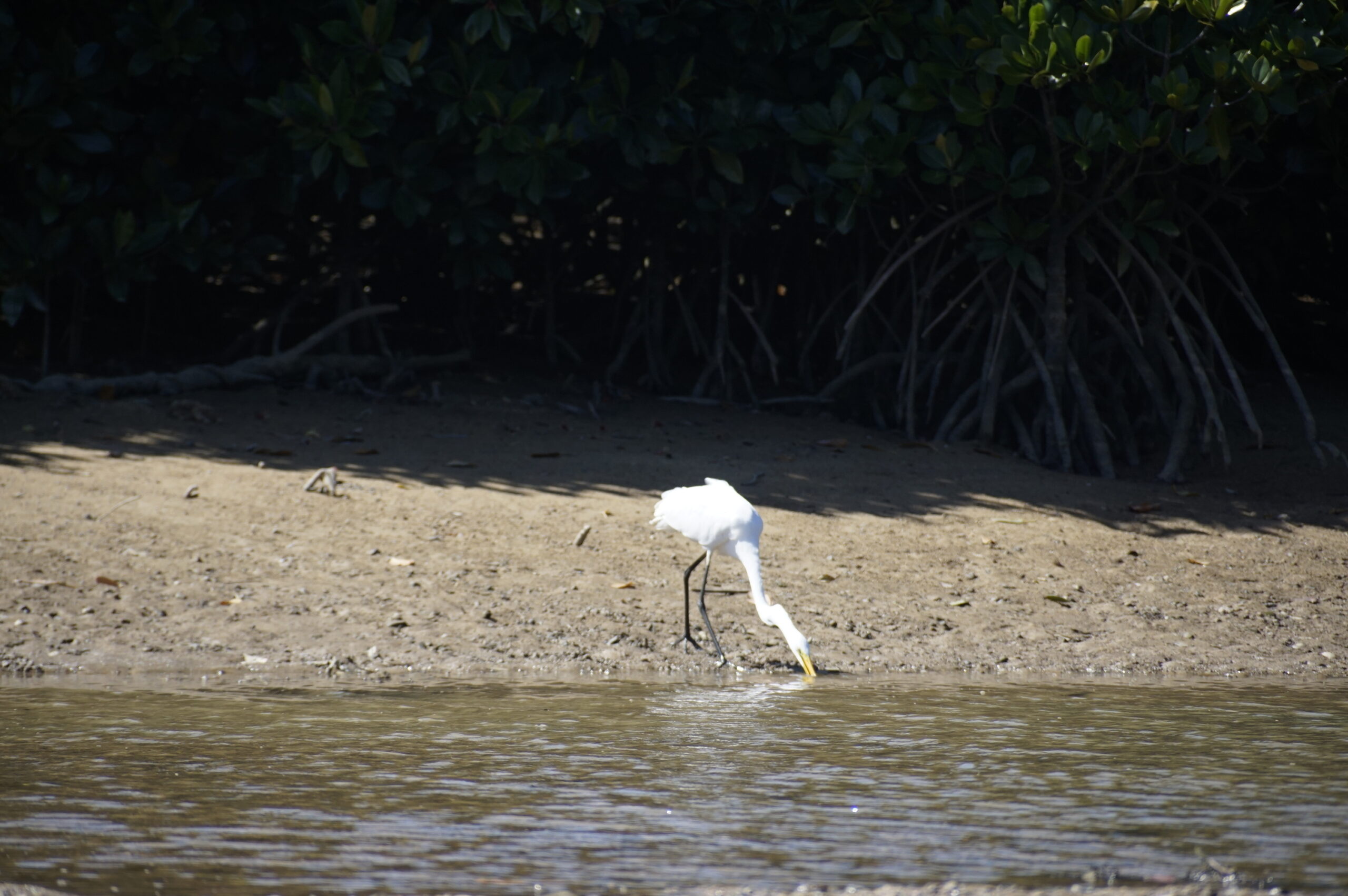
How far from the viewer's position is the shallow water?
3.22m

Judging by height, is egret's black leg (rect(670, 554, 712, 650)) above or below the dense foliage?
below

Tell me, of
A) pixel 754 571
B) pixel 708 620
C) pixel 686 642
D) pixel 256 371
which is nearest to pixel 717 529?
pixel 754 571

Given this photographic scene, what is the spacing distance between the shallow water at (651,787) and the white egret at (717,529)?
0.67 m

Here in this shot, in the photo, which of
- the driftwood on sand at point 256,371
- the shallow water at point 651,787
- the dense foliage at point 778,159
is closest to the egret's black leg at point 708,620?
the shallow water at point 651,787

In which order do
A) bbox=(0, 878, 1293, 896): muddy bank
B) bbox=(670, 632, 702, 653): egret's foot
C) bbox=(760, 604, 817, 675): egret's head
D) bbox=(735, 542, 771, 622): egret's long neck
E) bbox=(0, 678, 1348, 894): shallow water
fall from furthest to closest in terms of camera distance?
1. bbox=(670, 632, 702, 653): egret's foot
2. bbox=(735, 542, 771, 622): egret's long neck
3. bbox=(760, 604, 817, 675): egret's head
4. bbox=(0, 678, 1348, 894): shallow water
5. bbox=(0, 878, 1293, 896): muddy bank

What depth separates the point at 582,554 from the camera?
7.02 meters

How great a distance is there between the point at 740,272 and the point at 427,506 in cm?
574

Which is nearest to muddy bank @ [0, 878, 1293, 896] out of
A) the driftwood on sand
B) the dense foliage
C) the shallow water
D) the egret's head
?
the shallow water

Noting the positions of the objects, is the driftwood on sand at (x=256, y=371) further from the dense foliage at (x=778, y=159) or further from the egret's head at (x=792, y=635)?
the egret's head at (x=792, y=635)

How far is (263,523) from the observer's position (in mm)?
7082

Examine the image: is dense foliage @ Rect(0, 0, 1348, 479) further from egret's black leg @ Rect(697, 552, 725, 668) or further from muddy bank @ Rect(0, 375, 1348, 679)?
egret's black leg @ Rect(697, 552, 725, 668)

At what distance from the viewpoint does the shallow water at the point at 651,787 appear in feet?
10.6

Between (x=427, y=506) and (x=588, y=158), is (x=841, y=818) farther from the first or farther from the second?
(x=588, y=158)

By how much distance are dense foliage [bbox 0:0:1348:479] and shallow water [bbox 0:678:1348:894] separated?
4.43 metres
